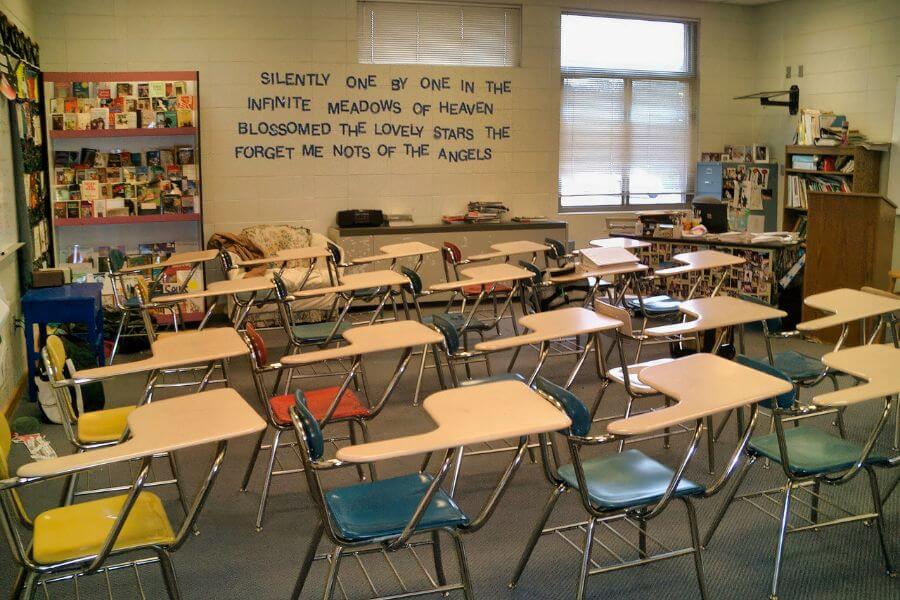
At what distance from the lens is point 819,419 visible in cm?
509

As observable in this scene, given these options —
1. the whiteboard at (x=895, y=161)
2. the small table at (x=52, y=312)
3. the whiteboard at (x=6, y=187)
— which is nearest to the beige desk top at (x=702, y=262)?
the small table at (x=52, y=312)

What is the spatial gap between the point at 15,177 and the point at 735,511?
517cm

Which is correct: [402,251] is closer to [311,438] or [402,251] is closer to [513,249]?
[513,249]

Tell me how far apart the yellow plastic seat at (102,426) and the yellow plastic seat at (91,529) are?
2.50ft

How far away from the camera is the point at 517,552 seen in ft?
11.4

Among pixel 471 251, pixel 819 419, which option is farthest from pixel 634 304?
pixel 471 251

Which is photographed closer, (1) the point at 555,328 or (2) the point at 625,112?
(1) the point at 555,328

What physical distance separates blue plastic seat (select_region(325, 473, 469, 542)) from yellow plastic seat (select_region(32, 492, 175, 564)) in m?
0.51

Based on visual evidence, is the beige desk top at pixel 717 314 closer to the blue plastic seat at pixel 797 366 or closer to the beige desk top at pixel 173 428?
the blue plastic seat at pixel 797 366

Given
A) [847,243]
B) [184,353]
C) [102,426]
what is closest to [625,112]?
[847,243]

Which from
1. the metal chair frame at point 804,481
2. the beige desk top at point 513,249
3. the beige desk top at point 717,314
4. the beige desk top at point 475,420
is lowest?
the metal chair frame at point 804,481

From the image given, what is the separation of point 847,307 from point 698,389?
1.69m

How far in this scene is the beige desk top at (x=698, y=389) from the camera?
2482 millimetres

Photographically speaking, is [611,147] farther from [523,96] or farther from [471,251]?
[471,251]
